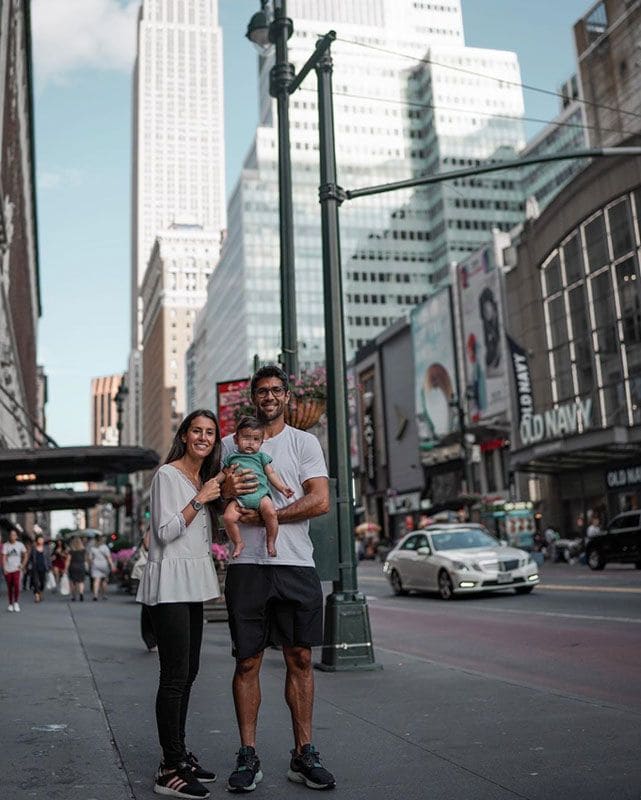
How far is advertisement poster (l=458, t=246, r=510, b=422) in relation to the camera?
56219 mm

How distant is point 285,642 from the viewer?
15.0ft

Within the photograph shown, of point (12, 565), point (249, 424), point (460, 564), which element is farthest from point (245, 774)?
point (12, 565)

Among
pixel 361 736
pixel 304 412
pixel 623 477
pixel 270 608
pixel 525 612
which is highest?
pixel 623 477

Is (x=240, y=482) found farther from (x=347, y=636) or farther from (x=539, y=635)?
(x=539, y=635)

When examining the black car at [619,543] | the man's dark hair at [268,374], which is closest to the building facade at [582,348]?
the black car at [619,543]

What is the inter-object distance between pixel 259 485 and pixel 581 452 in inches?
1500

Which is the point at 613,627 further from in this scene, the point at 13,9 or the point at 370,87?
the point at 370,87

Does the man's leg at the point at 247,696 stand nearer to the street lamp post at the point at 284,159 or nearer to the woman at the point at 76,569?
the street lamp post at the point at 284,159

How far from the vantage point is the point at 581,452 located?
4050 cm

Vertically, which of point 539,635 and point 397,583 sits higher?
point 397,583

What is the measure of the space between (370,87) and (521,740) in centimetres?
13373

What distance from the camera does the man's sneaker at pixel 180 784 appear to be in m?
4.16

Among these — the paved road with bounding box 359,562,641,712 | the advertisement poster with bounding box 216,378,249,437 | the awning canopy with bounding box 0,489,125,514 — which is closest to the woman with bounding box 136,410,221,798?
the paved road with bounding box 359,562,641,712

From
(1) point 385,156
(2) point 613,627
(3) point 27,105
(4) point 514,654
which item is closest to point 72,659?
(4) point 514,654
